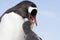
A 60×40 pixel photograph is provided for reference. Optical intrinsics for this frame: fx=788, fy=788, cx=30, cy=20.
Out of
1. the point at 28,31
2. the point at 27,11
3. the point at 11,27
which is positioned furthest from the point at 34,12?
the point at 11,27

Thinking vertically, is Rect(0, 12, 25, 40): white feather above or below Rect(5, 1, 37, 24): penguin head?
below

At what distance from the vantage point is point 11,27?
437 inches

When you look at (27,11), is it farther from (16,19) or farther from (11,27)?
(11,27)

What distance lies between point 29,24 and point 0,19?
0.42 m

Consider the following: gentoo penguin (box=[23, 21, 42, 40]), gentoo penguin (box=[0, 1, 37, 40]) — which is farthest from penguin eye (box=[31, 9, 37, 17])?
gentoo penguin (box=[23, 21, 42, 40])

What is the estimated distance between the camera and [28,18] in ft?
36.8

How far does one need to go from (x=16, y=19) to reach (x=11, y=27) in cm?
14

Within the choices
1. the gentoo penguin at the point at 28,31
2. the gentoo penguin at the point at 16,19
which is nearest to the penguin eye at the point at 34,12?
the gentoo penguin at the point at 16,19

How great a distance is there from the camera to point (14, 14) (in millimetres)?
11203

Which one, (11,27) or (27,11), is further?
(27,11)

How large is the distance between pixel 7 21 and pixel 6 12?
17cm

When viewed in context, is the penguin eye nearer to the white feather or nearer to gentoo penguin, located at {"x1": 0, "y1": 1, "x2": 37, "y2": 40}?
gentoo penguin, located at {"x1": 0, "y1": 1, "x2": 37, "y2": 40}

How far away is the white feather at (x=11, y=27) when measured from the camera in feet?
36.4

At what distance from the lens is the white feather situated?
11.1 m
